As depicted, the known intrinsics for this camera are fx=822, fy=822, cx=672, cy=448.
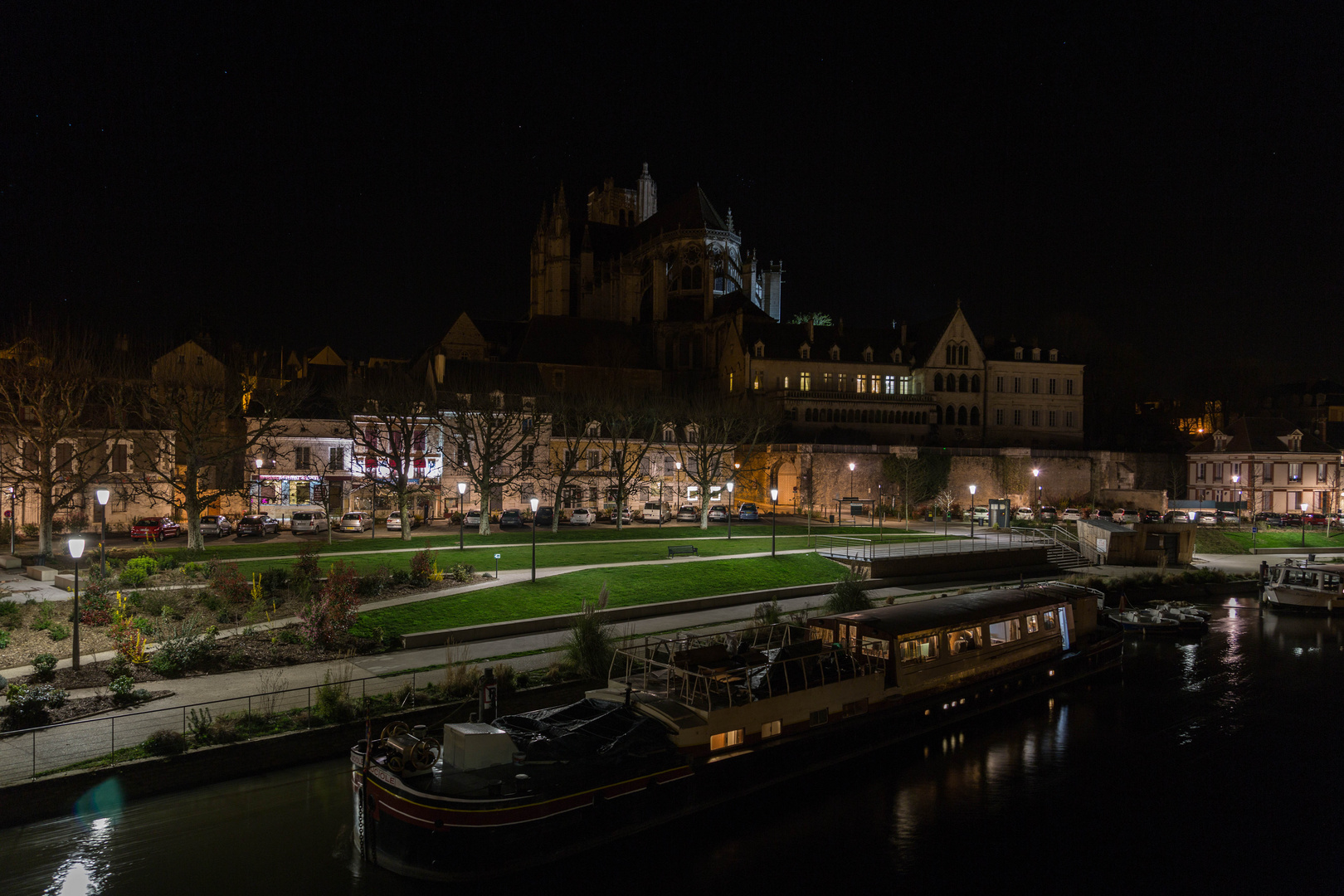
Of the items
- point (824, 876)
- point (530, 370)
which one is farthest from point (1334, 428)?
point (824, 876)

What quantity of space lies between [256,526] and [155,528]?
15.8 ft

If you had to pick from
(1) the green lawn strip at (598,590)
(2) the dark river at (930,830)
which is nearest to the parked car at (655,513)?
(1) the green lawn strip at (598,590)

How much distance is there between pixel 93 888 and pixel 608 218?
111485 millimetres

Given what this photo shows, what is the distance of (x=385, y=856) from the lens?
492 inches

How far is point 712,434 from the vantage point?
181 feet

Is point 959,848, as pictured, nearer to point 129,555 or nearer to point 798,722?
point 798,722

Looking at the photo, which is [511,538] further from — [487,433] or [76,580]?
[76,580]

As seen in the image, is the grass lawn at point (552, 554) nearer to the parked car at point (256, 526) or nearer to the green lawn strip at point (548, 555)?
the green lawn strip at point (548, 555)

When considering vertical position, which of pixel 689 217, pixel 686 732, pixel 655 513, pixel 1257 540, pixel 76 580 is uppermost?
pixel 689 217

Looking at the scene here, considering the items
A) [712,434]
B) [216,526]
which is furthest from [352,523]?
[712,434]

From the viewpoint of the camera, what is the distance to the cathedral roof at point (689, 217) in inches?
3546

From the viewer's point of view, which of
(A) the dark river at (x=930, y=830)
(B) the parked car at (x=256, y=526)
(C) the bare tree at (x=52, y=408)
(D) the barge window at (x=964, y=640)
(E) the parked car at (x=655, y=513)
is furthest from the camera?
(E) the parked car at (x=655, y=513)

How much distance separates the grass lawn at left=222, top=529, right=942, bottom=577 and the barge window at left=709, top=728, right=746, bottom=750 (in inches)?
704

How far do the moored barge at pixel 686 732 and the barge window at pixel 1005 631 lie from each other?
0.05 metres
